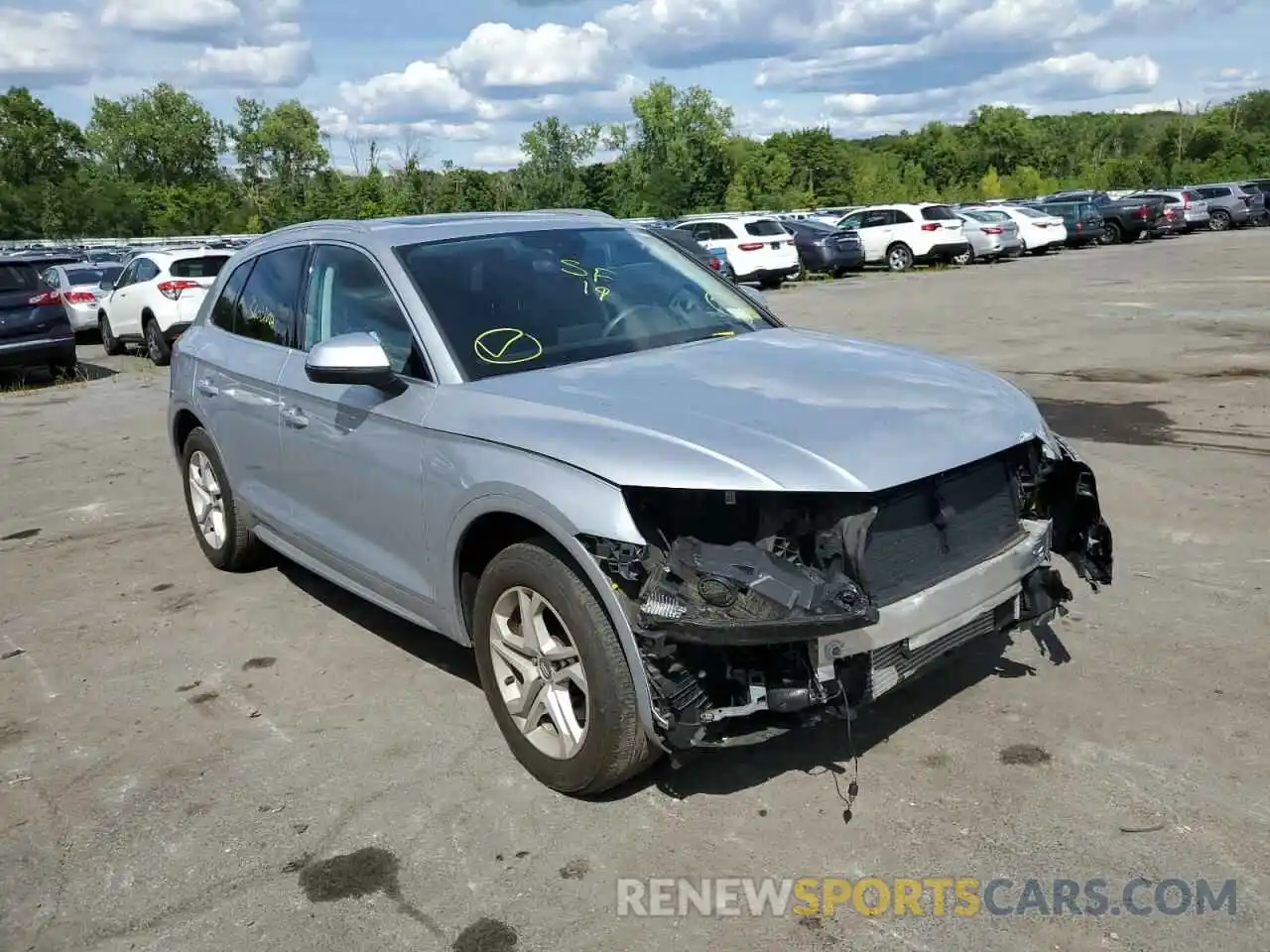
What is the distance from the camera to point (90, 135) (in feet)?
353

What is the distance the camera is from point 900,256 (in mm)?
29438

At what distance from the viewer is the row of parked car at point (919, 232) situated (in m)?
25.7

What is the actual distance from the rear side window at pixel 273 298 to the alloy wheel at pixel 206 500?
2.93 ft

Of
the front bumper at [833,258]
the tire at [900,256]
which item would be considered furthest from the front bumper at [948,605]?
the tire at [900,256]

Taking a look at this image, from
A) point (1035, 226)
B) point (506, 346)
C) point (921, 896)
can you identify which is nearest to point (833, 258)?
point (1035, 226)

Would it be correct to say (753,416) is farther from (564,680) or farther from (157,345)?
(157,345)

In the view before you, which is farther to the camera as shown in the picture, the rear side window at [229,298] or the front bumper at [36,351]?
the front bumper at [36,351]

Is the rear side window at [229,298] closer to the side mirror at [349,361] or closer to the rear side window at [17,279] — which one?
the side mirror at [349,361]

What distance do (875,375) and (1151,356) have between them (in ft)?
31.3

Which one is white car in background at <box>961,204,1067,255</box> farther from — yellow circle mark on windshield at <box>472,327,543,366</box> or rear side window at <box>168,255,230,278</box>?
yellow circle mark on windshield at <box>472,327,543,366</box>

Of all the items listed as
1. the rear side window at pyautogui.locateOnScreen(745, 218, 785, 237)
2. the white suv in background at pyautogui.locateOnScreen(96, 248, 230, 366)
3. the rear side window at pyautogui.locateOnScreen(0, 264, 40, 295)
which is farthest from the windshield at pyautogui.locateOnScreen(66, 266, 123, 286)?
the rear side window at pyautogui.locateOnScreen(745, 218, 785, 237)

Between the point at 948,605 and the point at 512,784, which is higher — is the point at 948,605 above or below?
above

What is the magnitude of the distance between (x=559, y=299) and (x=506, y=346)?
41 centimetres

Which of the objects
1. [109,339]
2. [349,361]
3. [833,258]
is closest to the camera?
[349,361]
